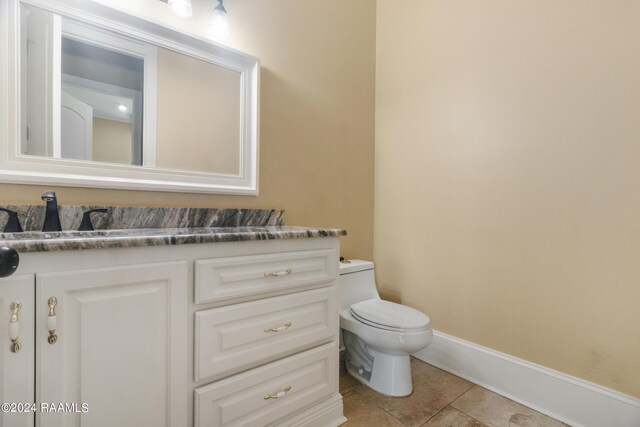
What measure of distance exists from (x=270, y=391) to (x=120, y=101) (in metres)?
1.36

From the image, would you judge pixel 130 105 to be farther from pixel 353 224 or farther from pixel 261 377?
pixel 353 224

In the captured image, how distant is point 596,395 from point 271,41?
2404 millimetres

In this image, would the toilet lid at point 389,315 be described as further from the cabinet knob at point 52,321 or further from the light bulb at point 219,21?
the light bulb at point 219,21

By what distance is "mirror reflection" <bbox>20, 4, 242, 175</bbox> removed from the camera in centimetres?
114

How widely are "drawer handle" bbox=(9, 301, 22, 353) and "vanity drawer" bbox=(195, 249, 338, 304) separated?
1.37ft

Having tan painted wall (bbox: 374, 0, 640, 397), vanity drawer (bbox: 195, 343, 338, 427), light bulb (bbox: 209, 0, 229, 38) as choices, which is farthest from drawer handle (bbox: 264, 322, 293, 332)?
light bulb (bbox: 209, 0, 229, 38)

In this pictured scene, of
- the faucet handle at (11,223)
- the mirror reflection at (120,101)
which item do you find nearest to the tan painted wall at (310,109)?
the mirror reflection at (120,101)

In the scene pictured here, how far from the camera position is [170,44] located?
1403 mm

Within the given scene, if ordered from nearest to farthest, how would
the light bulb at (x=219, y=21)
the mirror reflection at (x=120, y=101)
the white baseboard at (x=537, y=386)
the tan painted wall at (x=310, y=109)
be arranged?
1. the mirror reflection at (x=120, y=101)
2. the white baseboard at (x=537, y=386)
3. the light bulb at (x=219, y=21)
4. the tan painted wall at (x=310, y=109)

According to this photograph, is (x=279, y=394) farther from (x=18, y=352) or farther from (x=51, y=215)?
(x=51, y=215)

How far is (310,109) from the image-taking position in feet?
6.24

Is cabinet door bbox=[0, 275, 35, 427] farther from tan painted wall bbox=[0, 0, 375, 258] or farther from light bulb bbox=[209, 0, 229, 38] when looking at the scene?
light bulb bbox=[209, 0, 229, 38]

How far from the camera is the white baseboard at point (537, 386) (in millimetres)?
1299

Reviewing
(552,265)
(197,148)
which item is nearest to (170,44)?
(197,148)
